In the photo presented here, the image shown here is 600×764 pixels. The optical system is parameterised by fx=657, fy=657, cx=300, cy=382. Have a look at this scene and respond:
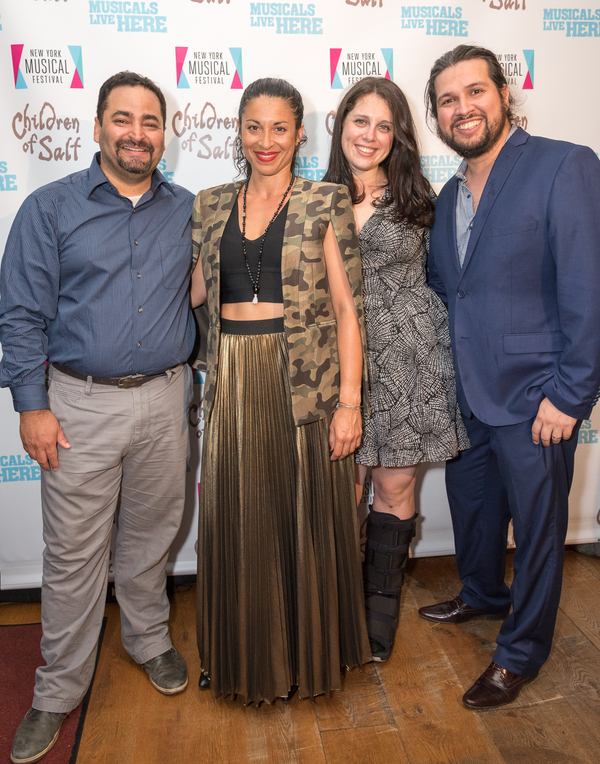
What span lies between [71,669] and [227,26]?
2.20 m

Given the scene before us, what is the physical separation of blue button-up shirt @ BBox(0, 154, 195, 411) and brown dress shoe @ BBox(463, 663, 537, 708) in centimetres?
140

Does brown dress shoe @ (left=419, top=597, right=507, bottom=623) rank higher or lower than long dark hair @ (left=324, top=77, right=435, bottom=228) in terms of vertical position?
lower

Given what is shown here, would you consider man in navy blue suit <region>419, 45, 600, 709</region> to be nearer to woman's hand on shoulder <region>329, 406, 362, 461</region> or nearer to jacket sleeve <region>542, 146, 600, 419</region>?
jacket sleeve <region>542, 146, 600, 419</region>

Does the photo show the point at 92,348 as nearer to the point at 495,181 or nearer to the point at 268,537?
the point at 268,537

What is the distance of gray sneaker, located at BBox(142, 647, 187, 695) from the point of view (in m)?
2.11

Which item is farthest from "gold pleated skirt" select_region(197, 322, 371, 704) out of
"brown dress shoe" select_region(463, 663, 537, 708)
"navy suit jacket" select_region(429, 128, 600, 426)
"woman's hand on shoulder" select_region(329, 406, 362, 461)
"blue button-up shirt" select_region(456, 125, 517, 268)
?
"blue button-up shirt" select_region(456, 125, 517, 268)

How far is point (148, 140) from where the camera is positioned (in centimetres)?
186

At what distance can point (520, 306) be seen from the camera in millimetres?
1900

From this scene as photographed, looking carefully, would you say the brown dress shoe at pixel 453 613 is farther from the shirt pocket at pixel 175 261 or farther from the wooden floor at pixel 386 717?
the shirt pocket at pixel 175 261

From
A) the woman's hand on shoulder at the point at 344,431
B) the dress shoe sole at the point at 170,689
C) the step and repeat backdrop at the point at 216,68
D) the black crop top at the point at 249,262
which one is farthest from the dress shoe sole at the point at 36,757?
the black crop top at the point at 249,262

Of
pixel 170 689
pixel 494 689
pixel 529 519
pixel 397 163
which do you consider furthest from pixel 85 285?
pixel 494 689

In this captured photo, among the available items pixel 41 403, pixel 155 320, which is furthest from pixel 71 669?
pixel 155 320

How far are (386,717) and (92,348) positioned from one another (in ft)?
4.61

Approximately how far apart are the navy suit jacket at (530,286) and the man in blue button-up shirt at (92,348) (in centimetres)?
88
